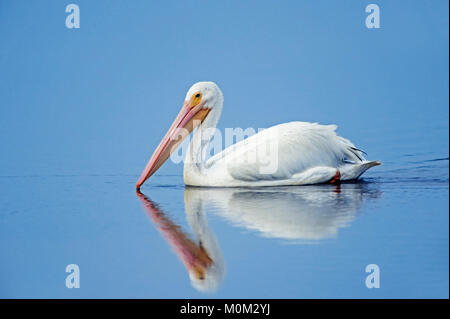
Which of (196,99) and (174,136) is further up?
(196,99)

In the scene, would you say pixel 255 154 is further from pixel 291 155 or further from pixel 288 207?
pixel 288 207

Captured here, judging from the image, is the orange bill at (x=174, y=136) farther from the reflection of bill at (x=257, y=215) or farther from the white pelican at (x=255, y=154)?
the reflection of bill at (x=257, y=215)

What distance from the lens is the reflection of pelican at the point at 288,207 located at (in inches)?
251

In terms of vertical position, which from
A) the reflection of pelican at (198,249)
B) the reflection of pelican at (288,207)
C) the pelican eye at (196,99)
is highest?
the pelican eye at (196,99)

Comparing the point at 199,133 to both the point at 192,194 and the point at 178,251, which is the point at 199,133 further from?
the point at 178,251

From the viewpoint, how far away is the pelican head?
8.91 meters

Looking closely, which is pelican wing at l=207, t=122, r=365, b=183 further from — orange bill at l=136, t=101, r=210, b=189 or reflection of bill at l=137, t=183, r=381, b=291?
orange bill at l=136, t=101, r=210, b=189

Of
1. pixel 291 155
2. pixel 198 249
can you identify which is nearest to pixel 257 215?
pixel 198 249

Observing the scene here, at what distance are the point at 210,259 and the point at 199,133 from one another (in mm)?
3547

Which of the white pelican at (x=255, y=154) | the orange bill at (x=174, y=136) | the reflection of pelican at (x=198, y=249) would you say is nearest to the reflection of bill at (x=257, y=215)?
the reflection of pelican at (x=198, y=249)

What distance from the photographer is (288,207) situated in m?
7.25

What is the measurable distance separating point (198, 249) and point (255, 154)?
2748 millimetres

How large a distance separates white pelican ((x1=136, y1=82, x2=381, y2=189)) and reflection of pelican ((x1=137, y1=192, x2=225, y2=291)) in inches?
57.6

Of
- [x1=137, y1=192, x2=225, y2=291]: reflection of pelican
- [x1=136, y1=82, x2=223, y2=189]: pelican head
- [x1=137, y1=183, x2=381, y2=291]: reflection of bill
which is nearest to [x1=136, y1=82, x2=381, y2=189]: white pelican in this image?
[x1=136, y1=82, x2=223, y2=189]: pelican head
